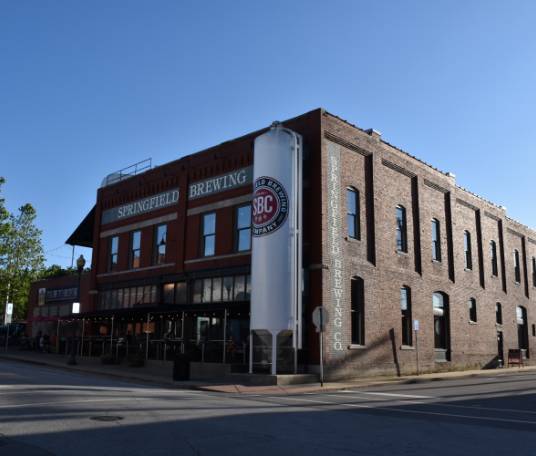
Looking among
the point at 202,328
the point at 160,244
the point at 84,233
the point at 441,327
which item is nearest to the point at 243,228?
the point at 202,328

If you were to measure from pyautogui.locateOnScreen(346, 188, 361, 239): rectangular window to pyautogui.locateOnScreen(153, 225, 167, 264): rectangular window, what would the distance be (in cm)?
1047

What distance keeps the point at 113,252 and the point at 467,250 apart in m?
21.4

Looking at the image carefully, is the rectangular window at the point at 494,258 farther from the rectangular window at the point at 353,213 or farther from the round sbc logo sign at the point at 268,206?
the round sbc logo sign at the point at 268,206

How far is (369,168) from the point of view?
88.6 feet

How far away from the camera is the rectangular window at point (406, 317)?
91.6ft

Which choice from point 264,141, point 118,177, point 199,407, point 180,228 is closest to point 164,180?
point 180,228

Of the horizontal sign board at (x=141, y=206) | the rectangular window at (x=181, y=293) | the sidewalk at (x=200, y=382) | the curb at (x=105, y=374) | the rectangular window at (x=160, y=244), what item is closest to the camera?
the sidewalk at (x=200, y=382)

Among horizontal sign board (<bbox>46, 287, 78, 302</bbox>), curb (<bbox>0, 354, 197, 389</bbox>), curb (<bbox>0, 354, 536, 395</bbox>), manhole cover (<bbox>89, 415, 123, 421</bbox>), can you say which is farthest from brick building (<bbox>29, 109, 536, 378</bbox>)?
manhole cover (<bbox>89, 415, 123, 421</bbox>)

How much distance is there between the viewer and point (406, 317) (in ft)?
92.6

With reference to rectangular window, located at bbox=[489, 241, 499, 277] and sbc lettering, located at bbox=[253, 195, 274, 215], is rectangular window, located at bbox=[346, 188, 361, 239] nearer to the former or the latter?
sbc lettering, located at bbox=[253, 195, 274, 215]

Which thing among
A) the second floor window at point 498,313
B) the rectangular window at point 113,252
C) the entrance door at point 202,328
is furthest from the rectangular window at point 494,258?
the rectangular window at point 113,252

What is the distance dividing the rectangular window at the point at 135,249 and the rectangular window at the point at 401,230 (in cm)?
1419

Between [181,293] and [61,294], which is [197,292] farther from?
[61,294]

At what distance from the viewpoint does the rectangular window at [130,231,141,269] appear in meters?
32.4
